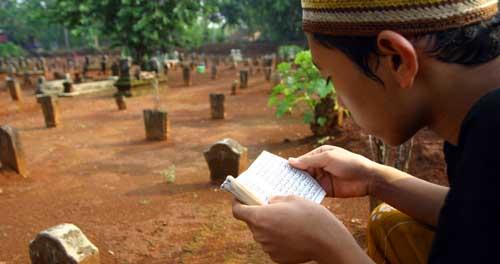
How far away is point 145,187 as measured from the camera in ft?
15.4

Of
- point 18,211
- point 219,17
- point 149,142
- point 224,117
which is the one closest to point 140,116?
point 224,117

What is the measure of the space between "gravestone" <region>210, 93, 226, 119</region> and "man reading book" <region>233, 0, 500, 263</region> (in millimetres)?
7090

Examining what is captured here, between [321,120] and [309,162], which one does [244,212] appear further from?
[321,120]

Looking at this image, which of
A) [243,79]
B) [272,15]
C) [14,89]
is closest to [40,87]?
[14,89]

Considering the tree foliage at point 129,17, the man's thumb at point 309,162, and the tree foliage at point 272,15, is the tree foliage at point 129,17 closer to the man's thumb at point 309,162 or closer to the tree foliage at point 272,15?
the tree foliage at point 272,15

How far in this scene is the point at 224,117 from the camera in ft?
28.9

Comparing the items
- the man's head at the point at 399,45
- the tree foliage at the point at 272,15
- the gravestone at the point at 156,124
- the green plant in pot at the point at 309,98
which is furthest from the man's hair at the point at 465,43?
the tree foliage at the point at 272,15

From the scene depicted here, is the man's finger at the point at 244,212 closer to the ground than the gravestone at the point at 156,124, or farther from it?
farther from it

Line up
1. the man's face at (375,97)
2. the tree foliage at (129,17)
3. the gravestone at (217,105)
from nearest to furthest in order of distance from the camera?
1. the man's face at (375,97)
2. the gravestone at (217,105)
3. the tree foliage at (129,17)

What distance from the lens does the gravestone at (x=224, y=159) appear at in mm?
4613

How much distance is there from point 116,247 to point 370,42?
280cm

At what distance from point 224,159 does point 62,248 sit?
2474mm

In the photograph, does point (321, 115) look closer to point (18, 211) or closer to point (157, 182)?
point (157, 182)

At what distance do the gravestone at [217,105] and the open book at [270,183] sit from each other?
6.75 metres
